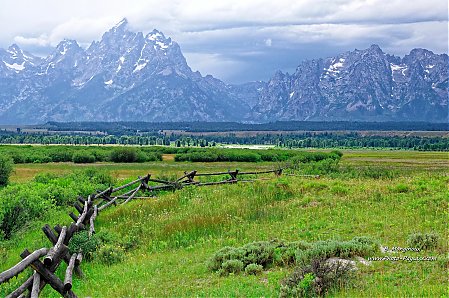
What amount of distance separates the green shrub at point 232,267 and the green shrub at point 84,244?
411cm

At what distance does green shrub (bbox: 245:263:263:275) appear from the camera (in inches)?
426

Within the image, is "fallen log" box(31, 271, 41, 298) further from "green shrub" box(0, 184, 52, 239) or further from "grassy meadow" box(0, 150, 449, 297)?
"green shrub" box(0, 184, 52, 239)

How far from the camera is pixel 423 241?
11.8m

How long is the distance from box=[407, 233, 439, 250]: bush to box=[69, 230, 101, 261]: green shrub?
26.1 feet

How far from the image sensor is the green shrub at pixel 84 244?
1308 cm

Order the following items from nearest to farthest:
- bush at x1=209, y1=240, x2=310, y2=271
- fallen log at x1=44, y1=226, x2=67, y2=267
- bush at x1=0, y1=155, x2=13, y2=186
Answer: fallen log at x1=44, y1=226, x2=67, y2=267 < bush at x1=209, y1=240, x2=310, y2=271 < bush at x1=0, y1=155, x2=13, y2=186

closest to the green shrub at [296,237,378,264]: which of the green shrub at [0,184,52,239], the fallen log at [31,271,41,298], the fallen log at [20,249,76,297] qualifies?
the fallen log at [20,249,76,297]

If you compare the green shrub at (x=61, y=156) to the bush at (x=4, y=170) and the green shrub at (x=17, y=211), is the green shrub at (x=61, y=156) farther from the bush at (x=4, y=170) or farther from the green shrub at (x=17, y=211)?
the green shrub at (x=17, y=211)

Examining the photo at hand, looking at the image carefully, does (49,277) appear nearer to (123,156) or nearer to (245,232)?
(245,232)

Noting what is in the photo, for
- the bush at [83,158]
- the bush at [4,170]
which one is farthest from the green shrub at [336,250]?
the bush at [83,158]

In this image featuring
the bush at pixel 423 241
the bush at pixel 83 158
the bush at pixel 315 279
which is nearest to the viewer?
the bush at pixel 315 279

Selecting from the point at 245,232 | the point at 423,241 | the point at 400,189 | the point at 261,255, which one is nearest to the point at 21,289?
the point at 261,255

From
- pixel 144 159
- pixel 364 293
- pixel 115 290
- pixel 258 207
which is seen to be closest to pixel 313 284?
pixel 364 293

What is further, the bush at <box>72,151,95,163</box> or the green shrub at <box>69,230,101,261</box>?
the bush at <box>72,151,95,163</box>
